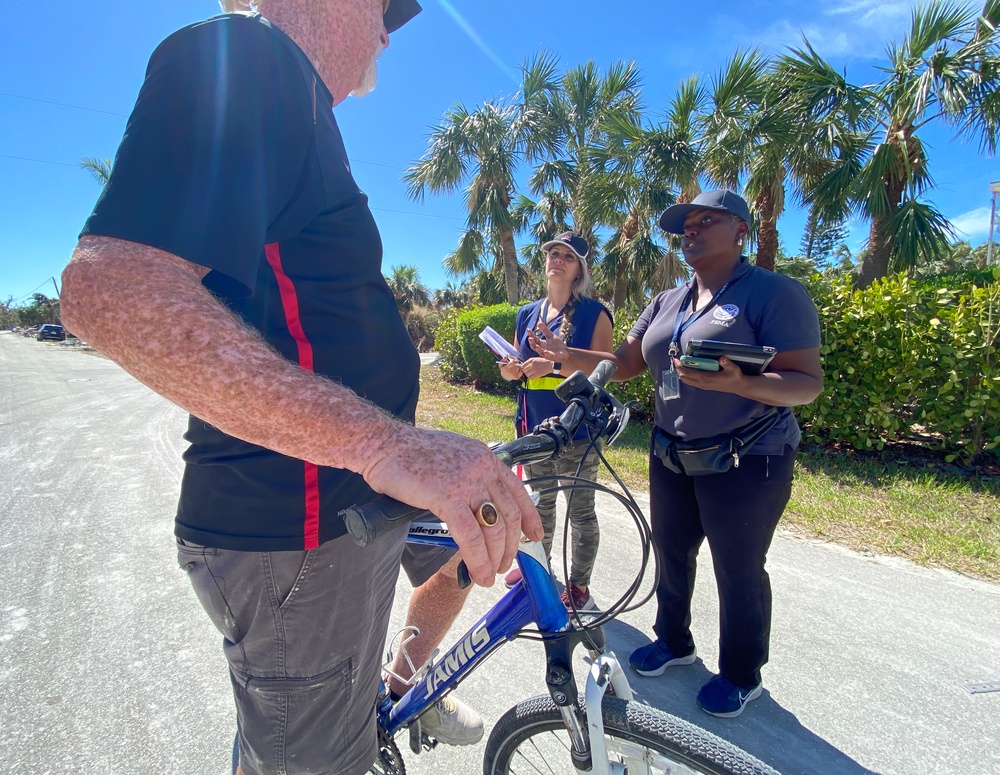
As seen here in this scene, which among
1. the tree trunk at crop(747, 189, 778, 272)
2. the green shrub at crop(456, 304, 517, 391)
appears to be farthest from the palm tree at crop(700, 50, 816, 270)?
the green shrub at crop(456, 304, 517, 391)

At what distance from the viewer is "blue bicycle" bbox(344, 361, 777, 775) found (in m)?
1.24

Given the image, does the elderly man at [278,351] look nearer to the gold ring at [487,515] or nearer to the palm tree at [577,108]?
the gold ring at [487,515]

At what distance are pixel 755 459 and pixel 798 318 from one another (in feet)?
1.90

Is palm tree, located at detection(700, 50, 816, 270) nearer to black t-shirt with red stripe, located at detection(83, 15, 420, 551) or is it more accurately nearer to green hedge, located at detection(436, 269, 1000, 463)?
green hedge, located at detection(436, 269, 1000, 463)

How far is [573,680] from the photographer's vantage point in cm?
131

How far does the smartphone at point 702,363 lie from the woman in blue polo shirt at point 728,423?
0.03 metres

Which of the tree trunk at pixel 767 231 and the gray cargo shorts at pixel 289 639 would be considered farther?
the tree trunk at pixel 767 231

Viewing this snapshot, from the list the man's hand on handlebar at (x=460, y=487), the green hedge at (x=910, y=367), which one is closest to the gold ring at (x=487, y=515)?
the man's hand on handlebar at (x=460, y=487)

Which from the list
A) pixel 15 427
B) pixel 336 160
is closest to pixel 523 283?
pixel 15 427

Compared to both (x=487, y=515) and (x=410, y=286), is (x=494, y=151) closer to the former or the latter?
(x=487, y=515)

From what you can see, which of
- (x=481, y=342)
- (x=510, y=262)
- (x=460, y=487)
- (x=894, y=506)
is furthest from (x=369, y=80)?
(x=510, y=262)

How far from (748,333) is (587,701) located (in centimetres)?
150

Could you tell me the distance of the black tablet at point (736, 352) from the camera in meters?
2.01

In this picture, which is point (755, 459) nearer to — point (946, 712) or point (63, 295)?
Answer: point (946, 712)
